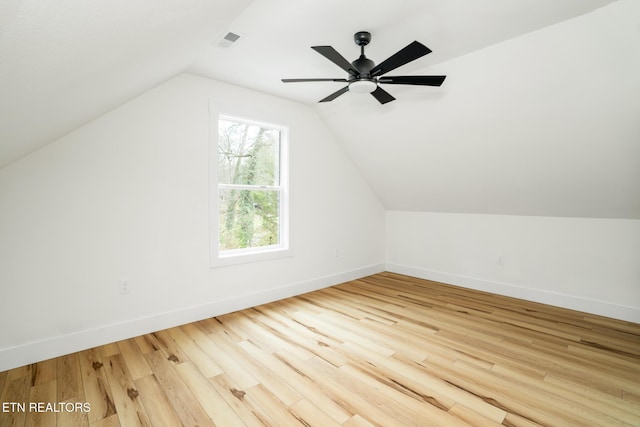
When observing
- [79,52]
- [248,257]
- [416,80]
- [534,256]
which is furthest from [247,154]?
[534,256]

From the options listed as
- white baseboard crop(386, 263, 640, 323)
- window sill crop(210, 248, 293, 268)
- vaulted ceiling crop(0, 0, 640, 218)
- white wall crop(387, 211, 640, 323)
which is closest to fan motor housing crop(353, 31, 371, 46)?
vaulted ceiling crop(0, 0, 640, 218)

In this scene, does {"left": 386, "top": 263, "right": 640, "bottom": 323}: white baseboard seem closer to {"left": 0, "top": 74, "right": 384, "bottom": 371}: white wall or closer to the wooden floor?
the wooden floor

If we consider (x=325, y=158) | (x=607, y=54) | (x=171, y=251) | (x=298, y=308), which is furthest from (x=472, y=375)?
(x=325, y=158)

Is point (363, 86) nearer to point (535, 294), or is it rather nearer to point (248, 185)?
point (248, 185)

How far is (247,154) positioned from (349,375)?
2.66m

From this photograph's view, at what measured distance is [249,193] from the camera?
3.78m

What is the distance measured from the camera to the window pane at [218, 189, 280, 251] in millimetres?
3564

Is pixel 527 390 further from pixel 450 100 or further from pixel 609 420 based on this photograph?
pixel 450 100

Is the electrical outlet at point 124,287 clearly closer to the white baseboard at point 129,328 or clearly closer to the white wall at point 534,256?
the white baseboard at point 129,328

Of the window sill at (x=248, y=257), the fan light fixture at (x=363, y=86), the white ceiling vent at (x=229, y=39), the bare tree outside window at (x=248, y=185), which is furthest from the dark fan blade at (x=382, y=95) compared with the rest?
the window sill at (x=248, y=257)

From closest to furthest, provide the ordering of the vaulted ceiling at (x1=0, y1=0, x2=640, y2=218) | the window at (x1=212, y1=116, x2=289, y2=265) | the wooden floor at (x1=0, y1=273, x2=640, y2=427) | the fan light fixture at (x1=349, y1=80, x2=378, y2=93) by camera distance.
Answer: the vaulted ceiling at (x1=0, y1=0, x2=640, y2=218), the wooden floor at (x1=0, y1=273, x2=640, y2=427), the fan light fixture at (x1=349, y1=80, x2=378, y2=93), the window at (x1=212, y1=116, x2=289, y2=265)

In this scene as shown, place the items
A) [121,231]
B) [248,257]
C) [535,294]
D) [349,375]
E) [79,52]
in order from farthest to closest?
[535,294] < [248,257] < [121,231] < [349,375] < [79,52]

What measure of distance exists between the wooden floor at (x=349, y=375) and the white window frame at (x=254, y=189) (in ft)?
2.14

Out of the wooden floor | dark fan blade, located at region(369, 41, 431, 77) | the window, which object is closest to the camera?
the wooden floor
